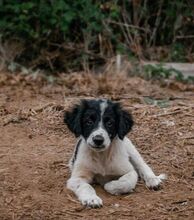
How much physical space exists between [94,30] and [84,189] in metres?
5.97

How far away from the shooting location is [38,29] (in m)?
11.8

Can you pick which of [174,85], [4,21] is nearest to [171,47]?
[174,85]

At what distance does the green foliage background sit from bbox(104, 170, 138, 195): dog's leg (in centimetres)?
541

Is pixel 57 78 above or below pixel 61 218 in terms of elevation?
below

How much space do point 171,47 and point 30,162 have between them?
18.7ft

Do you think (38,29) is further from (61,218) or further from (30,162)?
(61,218)

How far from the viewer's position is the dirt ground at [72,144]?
591 centimetres

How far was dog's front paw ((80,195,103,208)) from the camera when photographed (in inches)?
231

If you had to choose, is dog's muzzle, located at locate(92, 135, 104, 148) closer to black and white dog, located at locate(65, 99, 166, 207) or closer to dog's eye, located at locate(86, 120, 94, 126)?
black and white dog, located at locate(65, 99, 166, 207)

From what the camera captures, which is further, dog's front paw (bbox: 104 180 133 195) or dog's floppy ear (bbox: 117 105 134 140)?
dog's floppy ear (bbox: 117 105 134 140)

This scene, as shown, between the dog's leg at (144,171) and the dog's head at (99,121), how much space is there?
0.33 m

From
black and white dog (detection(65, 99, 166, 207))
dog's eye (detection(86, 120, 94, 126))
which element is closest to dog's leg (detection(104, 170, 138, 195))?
black and white dog (detection(65, 99, 166, 207))

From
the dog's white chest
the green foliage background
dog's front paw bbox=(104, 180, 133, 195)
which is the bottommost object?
the green foliage background

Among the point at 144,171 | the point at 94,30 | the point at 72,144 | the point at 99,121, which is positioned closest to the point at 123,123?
the point at 99,121
